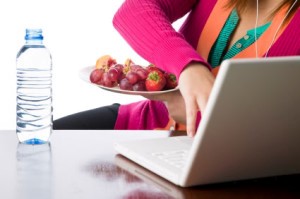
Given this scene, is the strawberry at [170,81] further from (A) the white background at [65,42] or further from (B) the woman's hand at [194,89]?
(A) the white background at [65,42]

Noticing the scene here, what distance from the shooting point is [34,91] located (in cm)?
165

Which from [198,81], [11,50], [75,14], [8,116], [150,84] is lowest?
[8,116]

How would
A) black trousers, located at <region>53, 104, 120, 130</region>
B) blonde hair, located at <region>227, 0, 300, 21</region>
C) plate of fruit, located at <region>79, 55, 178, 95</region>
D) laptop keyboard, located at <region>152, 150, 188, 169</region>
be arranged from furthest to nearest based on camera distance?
black trousers, located at <region>53, 104, 120, 130</region>, blonde hair, located at <region>227, 0, 300, 21</region>, plate of fruit, located at <region>79, 55, 178, 95</region>, laptop keyboard, located at <region>152, 150, 188, 169</region>

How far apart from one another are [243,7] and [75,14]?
1945 mm

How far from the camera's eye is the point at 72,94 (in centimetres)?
375

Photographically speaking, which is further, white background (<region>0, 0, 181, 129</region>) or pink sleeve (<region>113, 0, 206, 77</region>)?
white background (<region>0, 0, 181, 129</region>)

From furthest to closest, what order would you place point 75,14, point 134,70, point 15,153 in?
1. point 75,14
2. point 134,70
3. point 15,153

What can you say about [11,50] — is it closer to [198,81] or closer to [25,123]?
[25,123]

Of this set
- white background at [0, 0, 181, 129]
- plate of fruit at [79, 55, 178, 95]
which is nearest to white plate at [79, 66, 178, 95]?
plate of fruit at [79, 55, 178, 95]

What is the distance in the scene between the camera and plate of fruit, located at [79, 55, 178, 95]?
1694 millimetres

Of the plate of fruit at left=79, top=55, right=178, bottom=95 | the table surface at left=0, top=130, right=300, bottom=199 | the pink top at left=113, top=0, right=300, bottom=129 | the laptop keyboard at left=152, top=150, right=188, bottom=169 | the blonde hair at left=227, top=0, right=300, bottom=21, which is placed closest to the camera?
the table surface at left=0, top=130, right=300, bottom=199

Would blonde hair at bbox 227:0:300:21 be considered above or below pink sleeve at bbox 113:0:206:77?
above

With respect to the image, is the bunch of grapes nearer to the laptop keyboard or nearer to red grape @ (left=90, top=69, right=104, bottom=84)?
red grape @ (left=90, top=69, right=104, bottom=84)

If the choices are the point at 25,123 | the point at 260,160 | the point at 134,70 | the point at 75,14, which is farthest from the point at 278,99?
the point at 75,14
